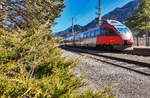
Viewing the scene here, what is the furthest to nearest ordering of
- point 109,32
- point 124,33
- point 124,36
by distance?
1. point 109,32
2. point 124,33
3. point 124,36

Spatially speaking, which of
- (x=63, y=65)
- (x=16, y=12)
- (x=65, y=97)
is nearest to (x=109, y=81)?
(x=63, y=65)

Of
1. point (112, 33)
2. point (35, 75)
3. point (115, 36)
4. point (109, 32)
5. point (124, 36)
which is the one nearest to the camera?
point (35, 75)

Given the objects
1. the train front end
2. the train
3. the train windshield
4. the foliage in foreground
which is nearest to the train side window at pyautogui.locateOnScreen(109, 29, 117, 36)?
the train

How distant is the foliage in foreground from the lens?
53.0 inches

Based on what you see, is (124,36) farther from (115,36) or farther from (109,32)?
(109,32)

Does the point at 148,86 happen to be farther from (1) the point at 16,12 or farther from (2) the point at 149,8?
(2) the point at 149,8

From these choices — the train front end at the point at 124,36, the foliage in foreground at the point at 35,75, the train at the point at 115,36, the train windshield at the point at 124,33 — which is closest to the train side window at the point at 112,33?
the train at the point at 115,36

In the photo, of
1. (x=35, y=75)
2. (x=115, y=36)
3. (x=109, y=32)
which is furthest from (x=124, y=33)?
(x=35, y=75)

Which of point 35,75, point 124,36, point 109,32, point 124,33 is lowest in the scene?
point 35,75

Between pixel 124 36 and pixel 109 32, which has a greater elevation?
pixel 109 32

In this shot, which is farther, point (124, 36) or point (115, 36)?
point (115, 36)

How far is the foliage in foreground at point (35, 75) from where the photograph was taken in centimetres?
135

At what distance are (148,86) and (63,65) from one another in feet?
9.56

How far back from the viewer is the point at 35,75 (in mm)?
2111
